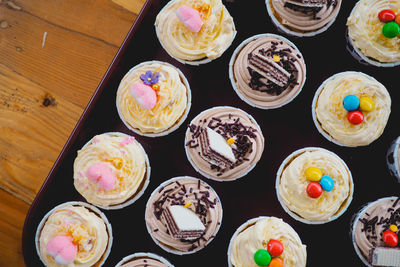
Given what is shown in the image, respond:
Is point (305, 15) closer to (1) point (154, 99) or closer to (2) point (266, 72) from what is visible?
(2) point (266, 72)

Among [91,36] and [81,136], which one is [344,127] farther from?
[91,36]

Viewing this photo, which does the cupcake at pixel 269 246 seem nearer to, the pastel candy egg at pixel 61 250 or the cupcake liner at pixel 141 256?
the cupcake liner at pixel 141 256

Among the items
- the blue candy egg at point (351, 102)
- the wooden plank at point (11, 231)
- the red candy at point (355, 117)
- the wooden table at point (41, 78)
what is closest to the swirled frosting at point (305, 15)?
the blue candy egg at point (351, 102)

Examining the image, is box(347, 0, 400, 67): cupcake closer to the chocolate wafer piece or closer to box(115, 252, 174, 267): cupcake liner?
the chocolate wafer piece

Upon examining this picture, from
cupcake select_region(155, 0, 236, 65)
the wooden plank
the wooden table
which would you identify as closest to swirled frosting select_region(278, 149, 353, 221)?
cupcake select_region(155, 0, 236, 65)

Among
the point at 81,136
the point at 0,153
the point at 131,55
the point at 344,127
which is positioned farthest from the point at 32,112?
the point at 344,127

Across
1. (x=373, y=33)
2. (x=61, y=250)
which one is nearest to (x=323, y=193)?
(x=373, y=33)

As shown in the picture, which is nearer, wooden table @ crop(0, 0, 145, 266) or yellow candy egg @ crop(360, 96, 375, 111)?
yellow candy egg @ crop(360, 96, 375, 111)
